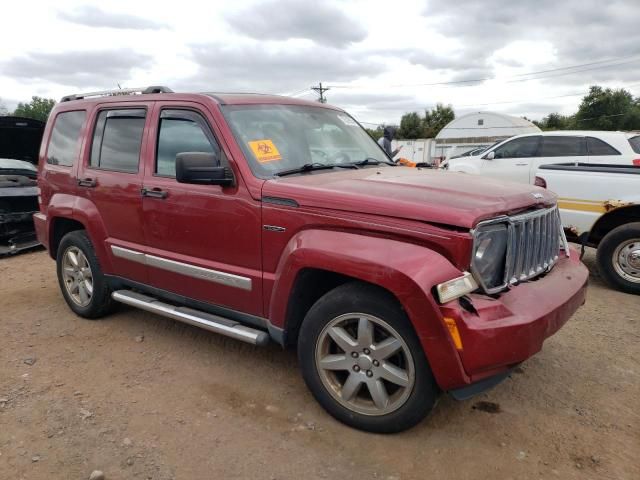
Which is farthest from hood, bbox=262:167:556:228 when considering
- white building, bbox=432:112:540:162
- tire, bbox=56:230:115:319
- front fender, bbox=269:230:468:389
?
white building, bbox=432:112:540:162

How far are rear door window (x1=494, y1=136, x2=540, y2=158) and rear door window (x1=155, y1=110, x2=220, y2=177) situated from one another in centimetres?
693

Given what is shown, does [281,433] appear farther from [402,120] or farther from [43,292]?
[402,120]

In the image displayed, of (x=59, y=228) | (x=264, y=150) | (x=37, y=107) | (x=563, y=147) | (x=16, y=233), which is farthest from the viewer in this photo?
(x=37, y=107)

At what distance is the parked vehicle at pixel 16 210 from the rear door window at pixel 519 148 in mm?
8029

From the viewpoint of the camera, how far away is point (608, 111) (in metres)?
54.3

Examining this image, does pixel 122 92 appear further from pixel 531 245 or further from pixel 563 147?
pixel 563 147

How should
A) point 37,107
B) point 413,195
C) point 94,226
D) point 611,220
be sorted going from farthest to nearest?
point 37,107 → point 611,220 → point 94,226 → point 413,195

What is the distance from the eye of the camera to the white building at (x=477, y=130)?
110 ft

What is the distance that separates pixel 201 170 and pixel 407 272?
1.46m

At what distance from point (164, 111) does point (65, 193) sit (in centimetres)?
154

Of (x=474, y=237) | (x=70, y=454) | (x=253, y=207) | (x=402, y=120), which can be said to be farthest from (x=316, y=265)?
(x=402, y=120)

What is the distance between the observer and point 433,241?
248cm

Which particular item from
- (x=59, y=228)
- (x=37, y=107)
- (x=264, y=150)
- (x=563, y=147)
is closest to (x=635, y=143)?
(x=563, y=147)

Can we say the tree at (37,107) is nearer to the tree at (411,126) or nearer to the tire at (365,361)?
the tree at (411,126)
